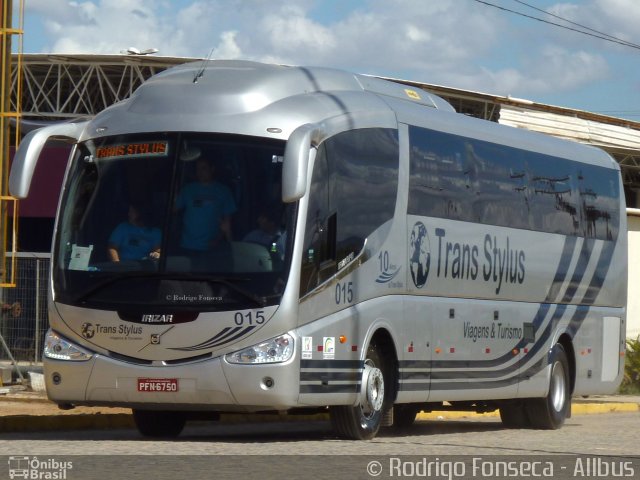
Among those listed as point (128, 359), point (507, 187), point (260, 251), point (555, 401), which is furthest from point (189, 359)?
point (555, 401)

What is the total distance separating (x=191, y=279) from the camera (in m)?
12.6

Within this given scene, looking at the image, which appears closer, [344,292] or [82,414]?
[344,292]

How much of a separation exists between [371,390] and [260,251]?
7.03ft

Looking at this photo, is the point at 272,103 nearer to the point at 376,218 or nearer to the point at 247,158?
the point at 247,158

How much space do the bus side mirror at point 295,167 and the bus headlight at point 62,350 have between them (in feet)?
8.14

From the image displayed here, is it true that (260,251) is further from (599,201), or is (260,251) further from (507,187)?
(599,201)

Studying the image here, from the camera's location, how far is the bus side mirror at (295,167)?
12023mm

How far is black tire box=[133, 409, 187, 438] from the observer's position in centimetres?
1434

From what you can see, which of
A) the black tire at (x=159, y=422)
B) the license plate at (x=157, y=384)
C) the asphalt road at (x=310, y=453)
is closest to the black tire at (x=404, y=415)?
the asphalt road at (x=310, y=453)

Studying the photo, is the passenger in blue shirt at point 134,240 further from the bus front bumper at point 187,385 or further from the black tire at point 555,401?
the black tire at point 555,401

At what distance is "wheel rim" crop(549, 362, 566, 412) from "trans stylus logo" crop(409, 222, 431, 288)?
4.02 m

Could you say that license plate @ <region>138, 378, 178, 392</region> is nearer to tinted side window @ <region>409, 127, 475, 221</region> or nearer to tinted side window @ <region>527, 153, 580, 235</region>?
tinted side window @ <region>409, 127, 475, 221</region>

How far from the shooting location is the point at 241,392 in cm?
1237
